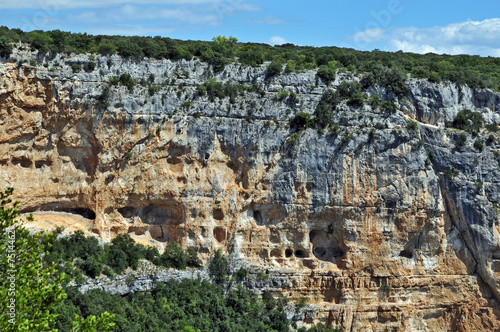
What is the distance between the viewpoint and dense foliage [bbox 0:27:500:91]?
4244 centimetres

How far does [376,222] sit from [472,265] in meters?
7.43

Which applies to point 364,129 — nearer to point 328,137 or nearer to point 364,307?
point 328,137

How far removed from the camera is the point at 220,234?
44156mm

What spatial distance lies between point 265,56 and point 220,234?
43.7 feet

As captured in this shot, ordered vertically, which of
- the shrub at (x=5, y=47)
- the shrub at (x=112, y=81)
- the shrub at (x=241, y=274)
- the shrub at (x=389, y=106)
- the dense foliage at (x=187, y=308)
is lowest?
the dense foliage at (x=187, y=308)

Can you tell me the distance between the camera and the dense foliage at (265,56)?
139ft

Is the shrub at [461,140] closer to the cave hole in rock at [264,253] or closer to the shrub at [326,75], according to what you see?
the shrub at [326,75]

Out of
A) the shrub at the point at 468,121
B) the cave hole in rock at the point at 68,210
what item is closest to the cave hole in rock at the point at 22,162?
the cave hole in rock at the point at 68,210

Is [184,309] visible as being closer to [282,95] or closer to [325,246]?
[325,246]

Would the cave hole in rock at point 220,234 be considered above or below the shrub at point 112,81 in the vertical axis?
below

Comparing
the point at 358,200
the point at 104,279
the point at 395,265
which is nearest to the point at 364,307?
the point at 395,265

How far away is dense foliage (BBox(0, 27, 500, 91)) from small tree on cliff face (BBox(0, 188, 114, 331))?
2154 cm

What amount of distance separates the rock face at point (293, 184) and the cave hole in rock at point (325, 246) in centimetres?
9

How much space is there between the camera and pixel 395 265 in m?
45.3
